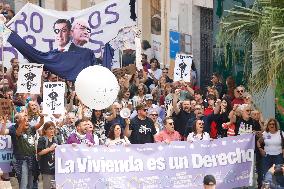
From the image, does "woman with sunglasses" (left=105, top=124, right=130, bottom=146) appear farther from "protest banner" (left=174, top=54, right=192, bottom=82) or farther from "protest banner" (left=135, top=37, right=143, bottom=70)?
"protest banner" (left=135, top=37, right=143, bottom=70)

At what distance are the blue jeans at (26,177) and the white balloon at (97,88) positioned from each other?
1817 millimetres

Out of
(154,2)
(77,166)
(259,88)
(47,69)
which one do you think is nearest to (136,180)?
(77,166)

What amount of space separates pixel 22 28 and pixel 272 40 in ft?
26.9

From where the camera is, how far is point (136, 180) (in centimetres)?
1942

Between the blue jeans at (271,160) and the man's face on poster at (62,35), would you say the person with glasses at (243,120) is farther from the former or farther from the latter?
the man's face on poster at (62,35)

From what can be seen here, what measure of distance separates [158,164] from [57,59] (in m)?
5.82

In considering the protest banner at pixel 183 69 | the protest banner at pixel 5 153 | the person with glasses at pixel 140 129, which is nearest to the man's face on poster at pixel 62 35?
the protest banner at pixel 183 69

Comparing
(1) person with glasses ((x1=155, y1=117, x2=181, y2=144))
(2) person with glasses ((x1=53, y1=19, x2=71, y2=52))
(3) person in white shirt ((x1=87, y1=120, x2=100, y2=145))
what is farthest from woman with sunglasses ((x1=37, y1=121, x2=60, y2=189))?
(2) person with glasses ((x1=53, y1=19, x2=71, y2=52))

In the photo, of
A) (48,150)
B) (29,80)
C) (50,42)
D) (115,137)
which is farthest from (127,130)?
(50,42)

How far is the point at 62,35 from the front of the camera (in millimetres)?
25547

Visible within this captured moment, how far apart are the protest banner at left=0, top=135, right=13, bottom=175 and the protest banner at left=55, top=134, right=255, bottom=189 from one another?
143 centimetres

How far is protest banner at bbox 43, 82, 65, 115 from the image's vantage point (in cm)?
2152

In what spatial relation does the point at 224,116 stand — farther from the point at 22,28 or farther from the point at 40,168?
the point at 22,28

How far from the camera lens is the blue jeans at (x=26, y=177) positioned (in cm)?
1997
